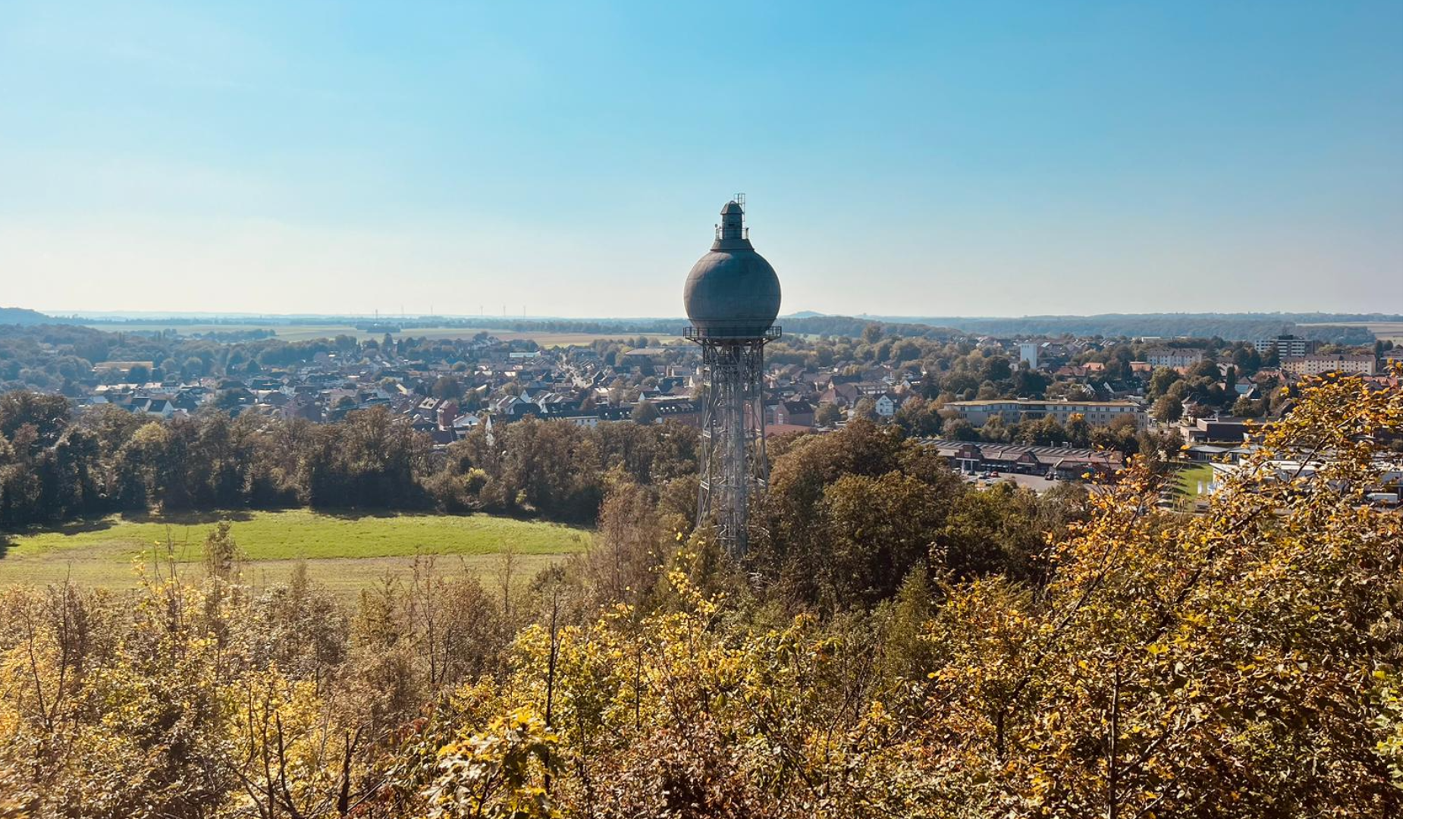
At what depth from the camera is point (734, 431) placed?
25.3 meters

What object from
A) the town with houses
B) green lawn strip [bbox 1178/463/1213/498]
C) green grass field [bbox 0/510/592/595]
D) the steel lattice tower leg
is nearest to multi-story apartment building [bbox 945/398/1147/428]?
the town with houses

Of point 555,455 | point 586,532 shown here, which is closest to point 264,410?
point 555,455

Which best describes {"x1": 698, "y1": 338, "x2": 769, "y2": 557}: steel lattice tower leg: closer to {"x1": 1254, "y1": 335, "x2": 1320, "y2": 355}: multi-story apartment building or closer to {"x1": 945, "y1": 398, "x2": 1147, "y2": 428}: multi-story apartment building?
{"x1": 945, "y1": 398, "x2": 1147, "y2": 428}: multi-story apartment building

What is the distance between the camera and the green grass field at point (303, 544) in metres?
33.4

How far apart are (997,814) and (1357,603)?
3491 mm

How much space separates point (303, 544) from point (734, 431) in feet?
85.0

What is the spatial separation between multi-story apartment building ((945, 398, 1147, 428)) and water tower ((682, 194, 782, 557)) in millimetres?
44143

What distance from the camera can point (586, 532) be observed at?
43.0m

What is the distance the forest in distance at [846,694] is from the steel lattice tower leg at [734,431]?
21.3 feet

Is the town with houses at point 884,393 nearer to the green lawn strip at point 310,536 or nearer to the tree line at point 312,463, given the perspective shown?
the tree line at point 312,463

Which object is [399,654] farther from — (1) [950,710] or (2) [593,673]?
(1) [950,710]

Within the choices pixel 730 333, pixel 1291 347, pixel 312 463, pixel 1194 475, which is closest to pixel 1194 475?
pixel 1194 475

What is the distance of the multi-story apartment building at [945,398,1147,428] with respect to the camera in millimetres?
69688

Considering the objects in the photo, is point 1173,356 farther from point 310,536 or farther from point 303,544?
point 303,544
